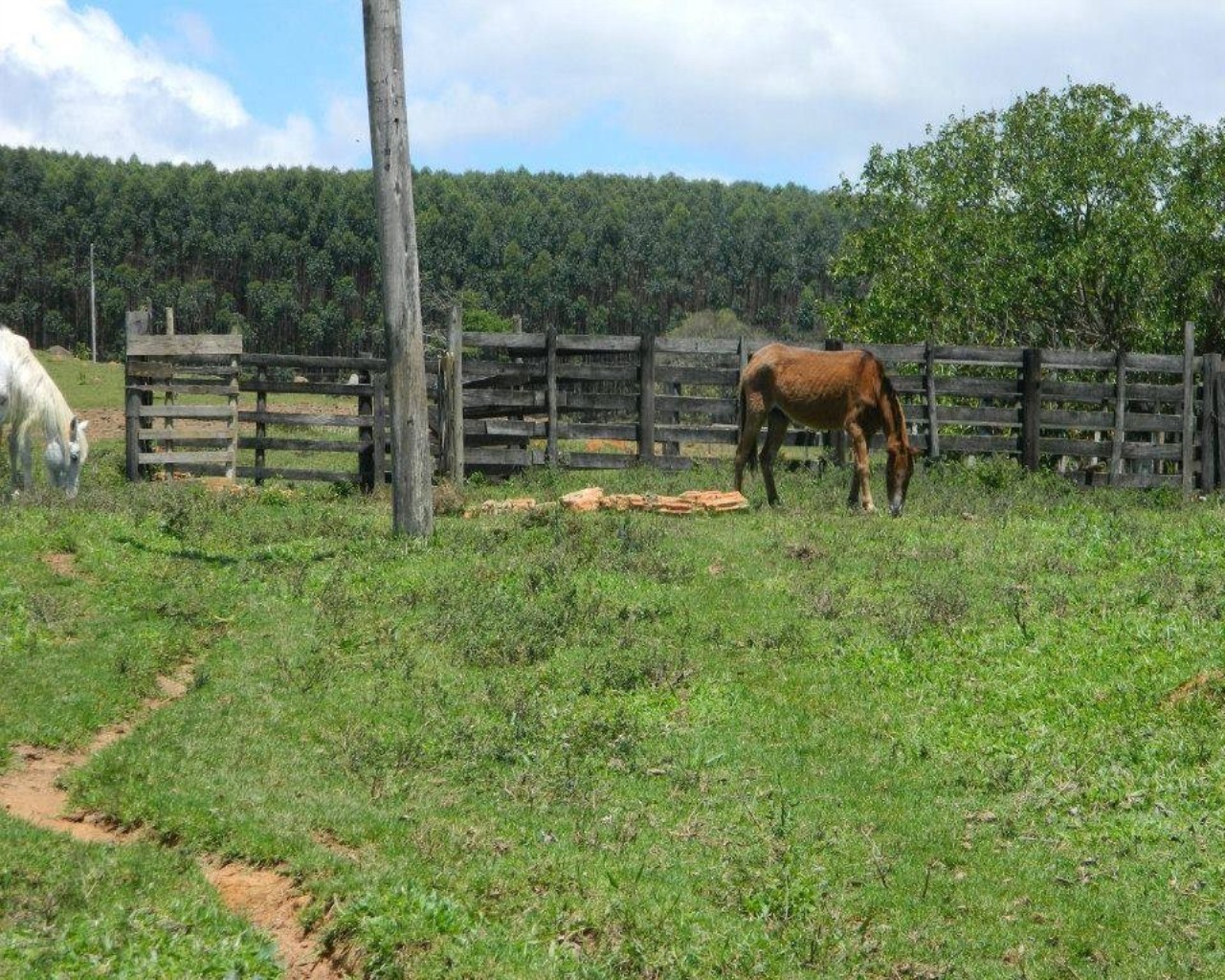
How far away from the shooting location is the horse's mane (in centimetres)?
1886

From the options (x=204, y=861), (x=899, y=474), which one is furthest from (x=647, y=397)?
(x=204, y=861)

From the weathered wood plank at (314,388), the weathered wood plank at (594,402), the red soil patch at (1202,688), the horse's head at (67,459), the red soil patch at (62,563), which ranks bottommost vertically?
the red soil patch at (1202,688)

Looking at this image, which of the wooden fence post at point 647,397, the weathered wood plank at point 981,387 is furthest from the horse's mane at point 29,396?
the weathered wood plank at point 981,387

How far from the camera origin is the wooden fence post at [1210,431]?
76.2 ft

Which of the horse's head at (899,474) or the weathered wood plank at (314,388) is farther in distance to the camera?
the weathered wood plank at (314,388)

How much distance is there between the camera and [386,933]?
Result: 20.1ft

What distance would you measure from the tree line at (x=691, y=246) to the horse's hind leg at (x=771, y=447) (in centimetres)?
1484

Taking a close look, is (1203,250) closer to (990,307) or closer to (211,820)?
(990,307)

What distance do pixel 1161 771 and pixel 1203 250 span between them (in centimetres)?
2611

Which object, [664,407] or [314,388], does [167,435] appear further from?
[664,407]

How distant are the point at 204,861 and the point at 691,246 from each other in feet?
345

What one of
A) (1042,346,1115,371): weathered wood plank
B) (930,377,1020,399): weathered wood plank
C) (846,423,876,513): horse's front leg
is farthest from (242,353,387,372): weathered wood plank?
(1042,346,1115,371): weathered wood plank

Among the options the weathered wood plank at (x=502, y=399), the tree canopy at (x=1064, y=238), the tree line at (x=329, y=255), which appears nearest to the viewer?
the weathered wood plank at (x=502, y=399)

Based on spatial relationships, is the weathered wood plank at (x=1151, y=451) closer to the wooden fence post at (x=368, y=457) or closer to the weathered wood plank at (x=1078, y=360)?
the weathered wood plank at (x=1078, y=360)
